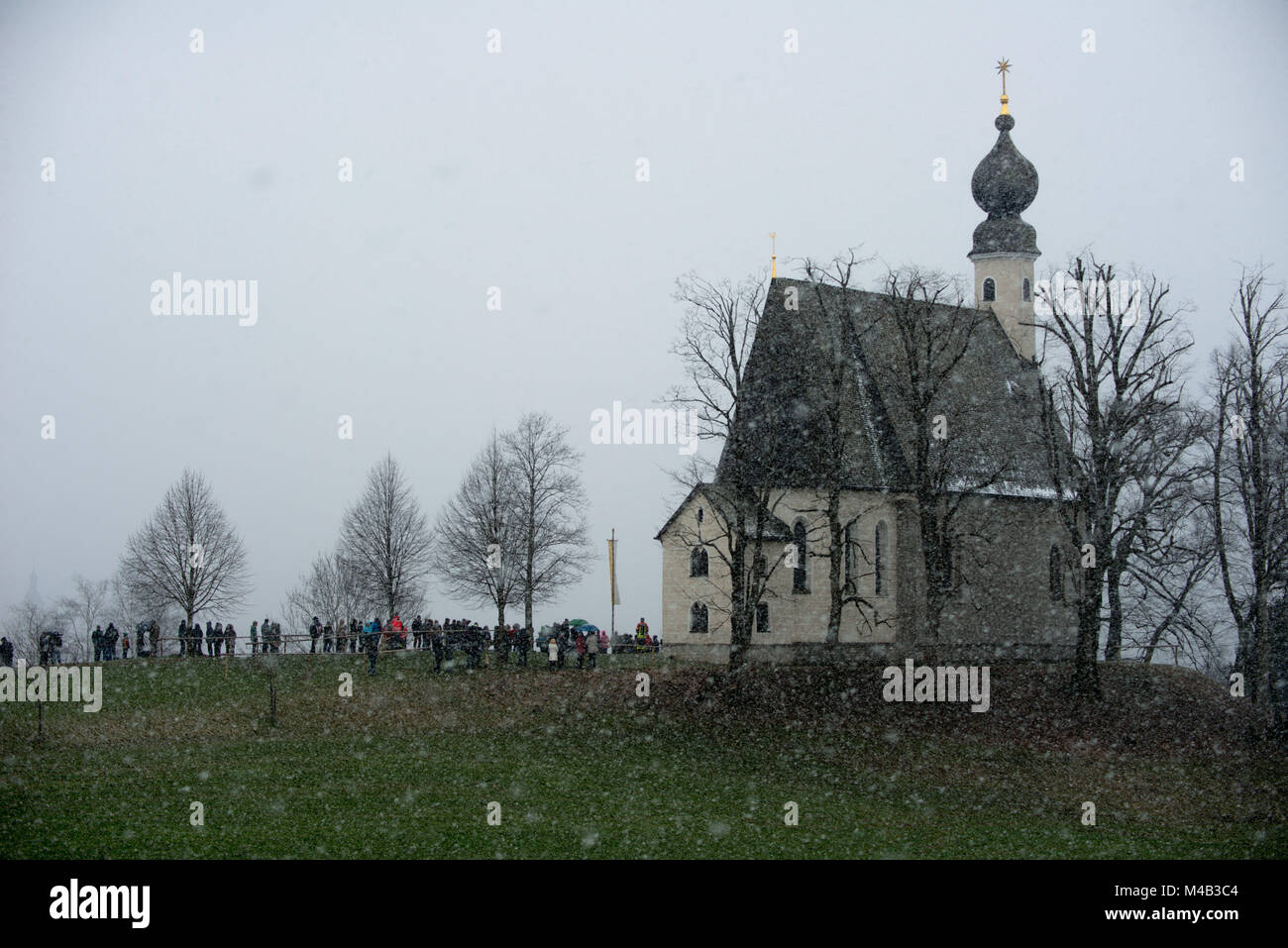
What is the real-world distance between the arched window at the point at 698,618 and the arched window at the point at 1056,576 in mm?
14270

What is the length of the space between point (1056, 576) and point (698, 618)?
1525 centimetres

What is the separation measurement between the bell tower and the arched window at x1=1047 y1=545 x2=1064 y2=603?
31.6 ft

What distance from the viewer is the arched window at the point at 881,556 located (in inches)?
1791

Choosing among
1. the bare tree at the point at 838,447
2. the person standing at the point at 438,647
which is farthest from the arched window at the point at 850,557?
the person standing at the point at 438,647

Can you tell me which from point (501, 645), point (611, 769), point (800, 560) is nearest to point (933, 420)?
point (800, 560)

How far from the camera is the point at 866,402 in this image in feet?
158

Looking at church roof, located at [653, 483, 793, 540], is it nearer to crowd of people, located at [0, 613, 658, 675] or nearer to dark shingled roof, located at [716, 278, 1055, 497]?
dark shingled roof, located at [716, 278, 1055, 497]

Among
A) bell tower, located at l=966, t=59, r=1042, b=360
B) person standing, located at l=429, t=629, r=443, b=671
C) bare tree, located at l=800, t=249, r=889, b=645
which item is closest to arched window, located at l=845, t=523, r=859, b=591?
bare tree, located at l=800, t=249, r=889, b=645

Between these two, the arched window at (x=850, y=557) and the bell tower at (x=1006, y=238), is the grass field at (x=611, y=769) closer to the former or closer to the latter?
the arched window at (x=850, y=557)

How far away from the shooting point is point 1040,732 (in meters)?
35.8

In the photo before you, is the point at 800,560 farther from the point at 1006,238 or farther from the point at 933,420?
the point at 1006,238
